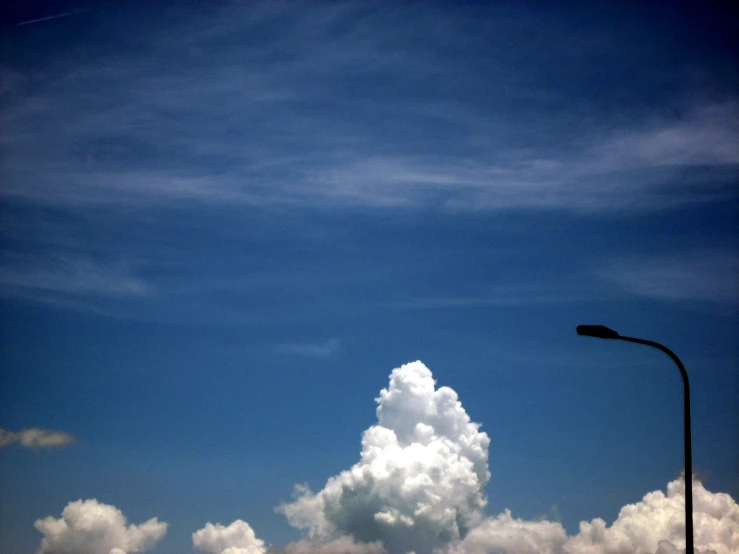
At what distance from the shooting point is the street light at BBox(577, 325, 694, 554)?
41.3 m

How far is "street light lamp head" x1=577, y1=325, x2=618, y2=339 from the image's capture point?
141 ft

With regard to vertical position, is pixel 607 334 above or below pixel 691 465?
above

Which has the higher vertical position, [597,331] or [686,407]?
[597,331]

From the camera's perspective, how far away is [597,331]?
43281 mm

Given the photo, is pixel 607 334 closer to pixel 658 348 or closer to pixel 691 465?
pixel 658 348

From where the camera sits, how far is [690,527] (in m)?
41.3

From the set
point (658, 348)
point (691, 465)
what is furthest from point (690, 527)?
point (658, 348)

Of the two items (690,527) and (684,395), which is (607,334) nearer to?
(684,395)

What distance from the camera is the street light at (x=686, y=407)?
4131 cm

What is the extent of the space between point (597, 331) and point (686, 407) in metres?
4.18

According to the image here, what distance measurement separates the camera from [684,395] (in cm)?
4228

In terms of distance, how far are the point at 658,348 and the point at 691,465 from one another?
4595 millimetres

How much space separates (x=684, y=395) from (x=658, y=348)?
7.03ft

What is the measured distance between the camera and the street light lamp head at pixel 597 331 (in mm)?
43094
